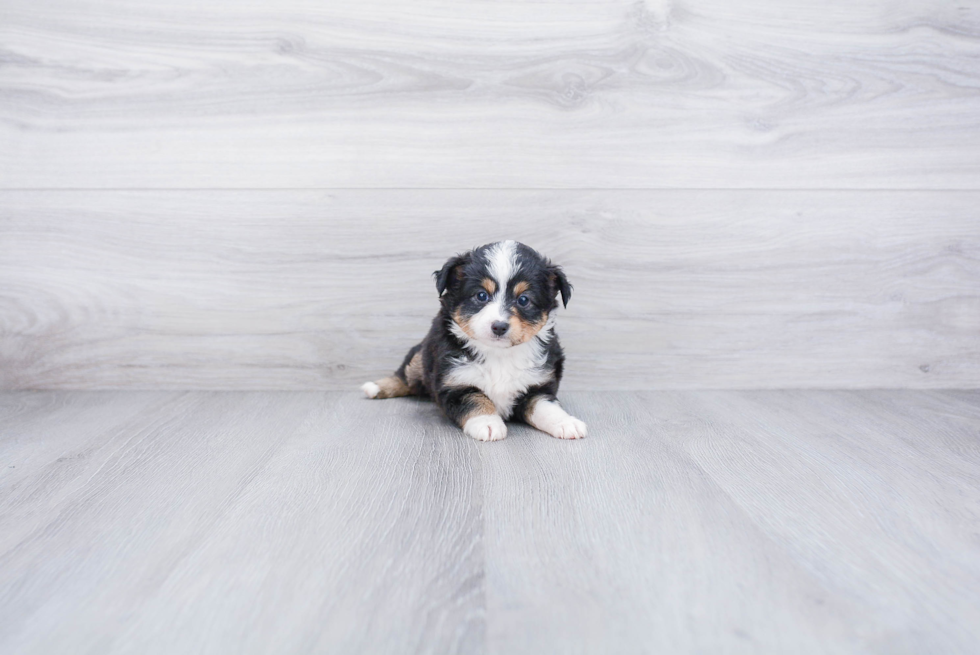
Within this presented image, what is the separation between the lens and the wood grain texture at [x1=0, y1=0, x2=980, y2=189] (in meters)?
2.17

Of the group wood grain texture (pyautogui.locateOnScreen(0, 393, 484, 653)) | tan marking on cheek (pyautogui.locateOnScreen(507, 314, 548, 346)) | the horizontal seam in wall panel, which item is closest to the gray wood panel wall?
the horizontal seam in wall panel

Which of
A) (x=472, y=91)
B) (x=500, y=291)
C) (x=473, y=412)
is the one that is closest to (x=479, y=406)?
(x=473, y=412)

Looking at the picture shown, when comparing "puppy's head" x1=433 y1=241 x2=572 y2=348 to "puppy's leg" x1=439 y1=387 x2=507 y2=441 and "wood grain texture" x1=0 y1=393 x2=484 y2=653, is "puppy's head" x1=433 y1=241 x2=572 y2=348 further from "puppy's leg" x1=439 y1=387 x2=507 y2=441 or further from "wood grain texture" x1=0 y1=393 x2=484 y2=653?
"wood grain texture" x1=0 y1=393 x2=484 y2=653

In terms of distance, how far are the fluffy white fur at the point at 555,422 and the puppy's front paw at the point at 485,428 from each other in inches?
4.5

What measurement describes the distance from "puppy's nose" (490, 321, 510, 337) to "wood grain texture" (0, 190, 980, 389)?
615 millimetres

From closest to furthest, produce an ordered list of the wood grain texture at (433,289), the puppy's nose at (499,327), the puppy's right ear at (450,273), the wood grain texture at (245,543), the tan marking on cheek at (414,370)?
1. the wood grain texture at (245,543)
2. the puppy's nose at (499,327)
3. the puppy's right ear at (450,273)
4. the tan marking on cheek at (414,370)
5. the wood grain texture at (433,289)

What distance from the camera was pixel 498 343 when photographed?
1.75 metres

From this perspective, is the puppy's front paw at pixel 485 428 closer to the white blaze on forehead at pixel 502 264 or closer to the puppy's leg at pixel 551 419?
the puppy's leg at pixel 551 419

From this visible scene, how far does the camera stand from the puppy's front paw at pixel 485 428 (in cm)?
171

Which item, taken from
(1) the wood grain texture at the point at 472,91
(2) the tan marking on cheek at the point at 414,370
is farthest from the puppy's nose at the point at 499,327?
(1) the wood grain texture at the point at 472,91

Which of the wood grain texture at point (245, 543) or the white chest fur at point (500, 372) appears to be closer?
the wood grain texture at point (245, 543)

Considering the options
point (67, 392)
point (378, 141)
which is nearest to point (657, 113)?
point (378, 141)

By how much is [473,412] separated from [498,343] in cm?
21

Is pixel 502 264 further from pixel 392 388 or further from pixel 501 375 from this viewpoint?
pixel 392 388
